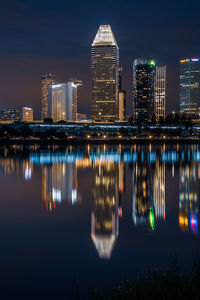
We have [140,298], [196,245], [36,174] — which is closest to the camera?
[140,298]

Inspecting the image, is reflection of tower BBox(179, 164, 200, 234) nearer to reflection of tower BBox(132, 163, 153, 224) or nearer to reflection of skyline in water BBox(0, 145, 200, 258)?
reflection of skyline in water BBox(0, 145, 200, 258)

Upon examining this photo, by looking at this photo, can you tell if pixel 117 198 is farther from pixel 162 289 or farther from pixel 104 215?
pixel 162 289

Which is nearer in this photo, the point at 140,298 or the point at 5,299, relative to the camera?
the point at 140,298

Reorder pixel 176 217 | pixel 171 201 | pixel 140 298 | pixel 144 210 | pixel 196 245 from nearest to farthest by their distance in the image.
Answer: pixel 140 298
pixel 196 245
pixel 176 217
pixel 144 210
pixel 171 201

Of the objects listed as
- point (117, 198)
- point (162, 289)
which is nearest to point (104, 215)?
point (117, 198)

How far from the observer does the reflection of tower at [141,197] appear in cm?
1356

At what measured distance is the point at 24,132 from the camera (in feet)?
452

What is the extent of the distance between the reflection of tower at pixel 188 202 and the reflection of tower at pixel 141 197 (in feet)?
4.61

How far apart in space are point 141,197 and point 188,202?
2.40 m

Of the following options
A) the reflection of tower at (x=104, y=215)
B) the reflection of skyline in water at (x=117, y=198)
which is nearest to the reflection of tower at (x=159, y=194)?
the reflection of skyline in water at (x=117, y=198)

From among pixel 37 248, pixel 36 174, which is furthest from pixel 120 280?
pixel 36 174

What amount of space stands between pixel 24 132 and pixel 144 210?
419 feet

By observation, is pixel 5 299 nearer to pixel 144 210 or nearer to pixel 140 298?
pixel 140 298

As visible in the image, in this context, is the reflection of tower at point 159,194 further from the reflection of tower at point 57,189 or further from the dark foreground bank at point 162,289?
the dark foreground bank at point 162,289
